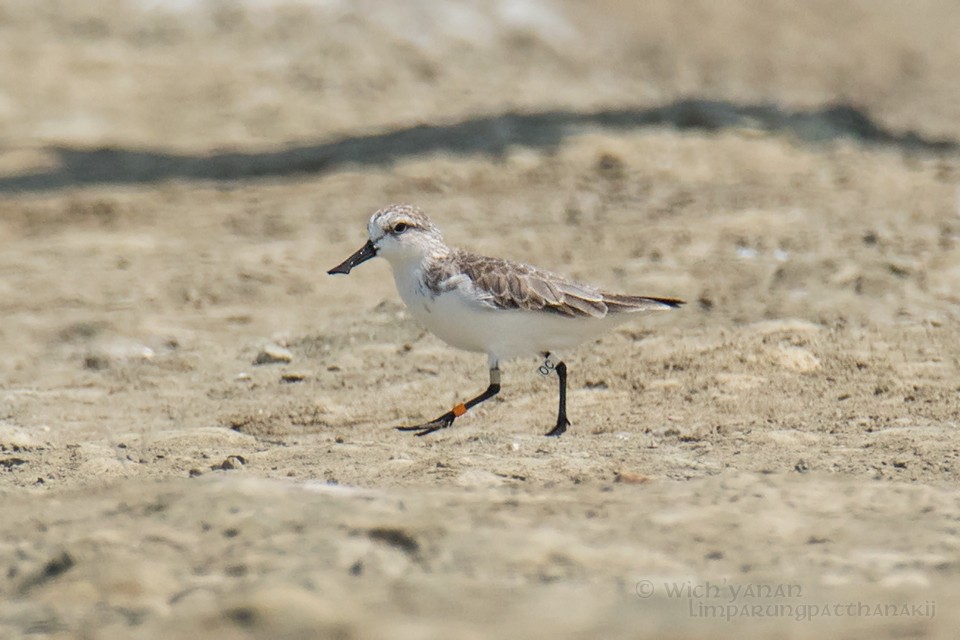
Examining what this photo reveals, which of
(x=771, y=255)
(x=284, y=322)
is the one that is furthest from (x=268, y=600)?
(x=771, y=255)

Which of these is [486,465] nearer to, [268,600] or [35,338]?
[268,600]

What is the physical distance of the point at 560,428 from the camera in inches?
262

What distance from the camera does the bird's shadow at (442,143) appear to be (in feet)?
39.4

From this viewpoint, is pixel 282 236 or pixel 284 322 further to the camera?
pixel 282 236

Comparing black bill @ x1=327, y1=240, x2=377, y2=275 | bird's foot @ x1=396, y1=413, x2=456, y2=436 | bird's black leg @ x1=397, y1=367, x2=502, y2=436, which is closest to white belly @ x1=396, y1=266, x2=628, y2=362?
bird's black leg @ x1=397, y1=367, x2=502, y2=436

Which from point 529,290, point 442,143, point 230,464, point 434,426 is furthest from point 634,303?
point 442,143

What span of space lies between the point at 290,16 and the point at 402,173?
4.32 metres

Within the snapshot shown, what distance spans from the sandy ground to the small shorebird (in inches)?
14.0

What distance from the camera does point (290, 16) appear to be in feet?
49.9

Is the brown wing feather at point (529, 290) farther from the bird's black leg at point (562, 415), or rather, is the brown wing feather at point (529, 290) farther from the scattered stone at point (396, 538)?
the scattered stone at point (396, 538)

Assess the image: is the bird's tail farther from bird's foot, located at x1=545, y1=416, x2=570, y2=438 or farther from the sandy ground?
bird's foot, located at x1=545, y1=416, x2=570, y2=438

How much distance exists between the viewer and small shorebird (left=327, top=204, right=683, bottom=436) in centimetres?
676

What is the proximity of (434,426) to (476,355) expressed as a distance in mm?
1431

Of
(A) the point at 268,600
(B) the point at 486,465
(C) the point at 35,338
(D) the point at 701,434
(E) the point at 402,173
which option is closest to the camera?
(A) the point at 268,600
